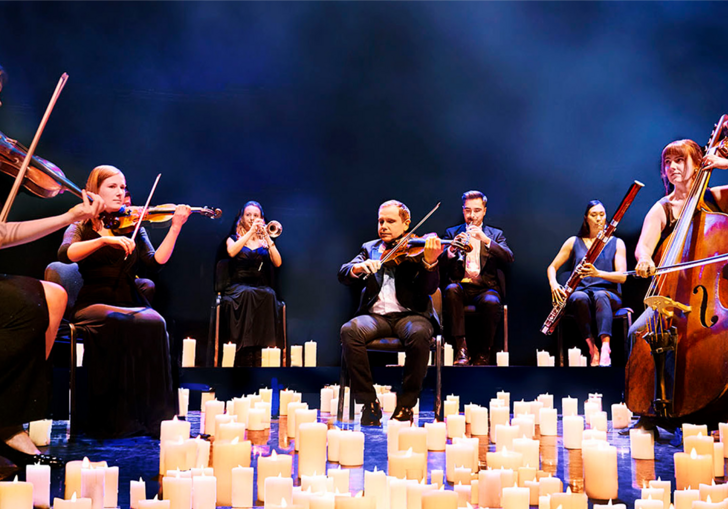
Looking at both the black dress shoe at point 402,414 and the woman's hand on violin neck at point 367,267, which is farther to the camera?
the woman's hand on violin neck at point 367,267

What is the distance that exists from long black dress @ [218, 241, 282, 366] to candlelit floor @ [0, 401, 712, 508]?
64.0 inches

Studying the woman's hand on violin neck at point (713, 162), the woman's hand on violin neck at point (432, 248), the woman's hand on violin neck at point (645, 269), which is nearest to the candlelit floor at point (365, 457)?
the woman's hand on violin neck at point (645, 269)

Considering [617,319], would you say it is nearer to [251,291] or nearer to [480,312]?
[480,312]

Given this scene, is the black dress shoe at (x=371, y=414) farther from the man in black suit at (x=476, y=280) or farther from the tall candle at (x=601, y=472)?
the tall candle at (x=601, y=472)

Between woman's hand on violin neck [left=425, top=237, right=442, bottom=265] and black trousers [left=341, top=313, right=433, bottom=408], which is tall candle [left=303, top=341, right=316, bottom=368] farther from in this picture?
woman's hand on violin neck [left=425, top=237, right=442, bottom=265]

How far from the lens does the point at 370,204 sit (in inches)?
229

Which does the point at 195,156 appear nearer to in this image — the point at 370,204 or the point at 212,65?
the point at 212,65

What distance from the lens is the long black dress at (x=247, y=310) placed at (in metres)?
4.98

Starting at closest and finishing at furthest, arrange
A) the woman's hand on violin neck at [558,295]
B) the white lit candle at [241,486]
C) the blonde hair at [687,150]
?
the white lit candle at [241,486] < the blonde hair at [687,150] < the woman's hand on violin neck at [558,295]

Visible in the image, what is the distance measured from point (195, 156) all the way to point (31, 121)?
44.4 inches

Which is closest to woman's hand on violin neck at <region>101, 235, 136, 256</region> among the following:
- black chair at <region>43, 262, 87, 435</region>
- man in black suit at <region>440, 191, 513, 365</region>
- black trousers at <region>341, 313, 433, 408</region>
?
black chair at <region>43, 262, 87, 435</region>

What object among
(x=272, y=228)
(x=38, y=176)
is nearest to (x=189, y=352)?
(x=272, y=228)

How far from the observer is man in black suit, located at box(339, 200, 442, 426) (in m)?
3.65

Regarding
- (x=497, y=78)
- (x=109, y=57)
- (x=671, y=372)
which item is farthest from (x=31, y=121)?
(x=671, y=372)
